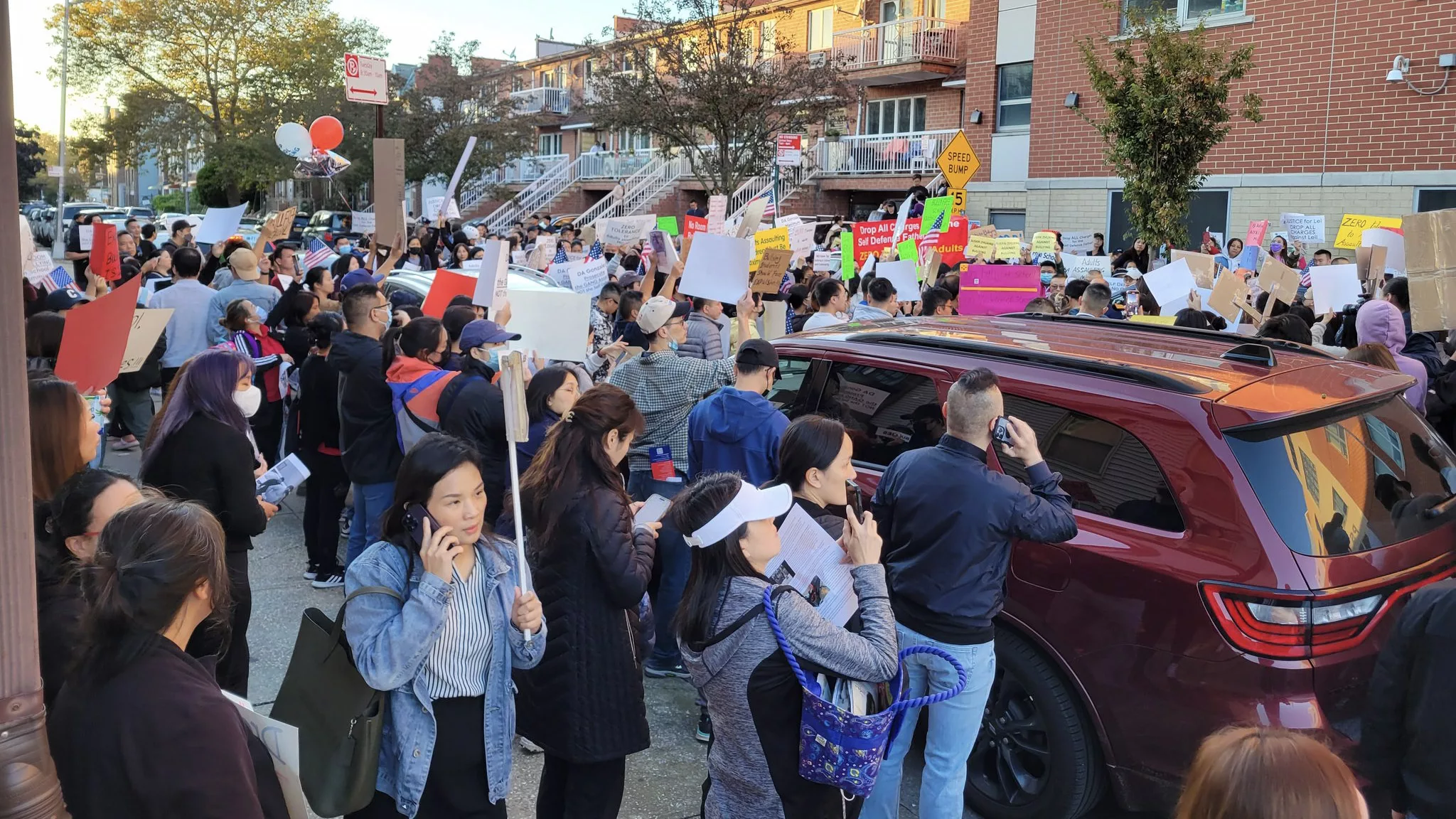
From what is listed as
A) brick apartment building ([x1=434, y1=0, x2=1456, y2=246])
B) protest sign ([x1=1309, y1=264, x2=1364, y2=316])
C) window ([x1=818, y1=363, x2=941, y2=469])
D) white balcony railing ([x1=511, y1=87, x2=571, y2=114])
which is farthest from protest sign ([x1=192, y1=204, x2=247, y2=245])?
white balcony railing ([x1=511, y1=87, x2=571, y2=114])

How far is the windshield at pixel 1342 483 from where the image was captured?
11.2 feet

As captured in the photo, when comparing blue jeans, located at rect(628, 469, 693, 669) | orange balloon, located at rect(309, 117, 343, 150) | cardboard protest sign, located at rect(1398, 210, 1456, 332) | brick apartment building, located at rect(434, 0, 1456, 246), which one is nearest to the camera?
cardboard protest sign, located at rect(1398, 210, 1456, 332)

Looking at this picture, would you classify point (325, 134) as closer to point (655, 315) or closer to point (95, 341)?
point (655, 315)

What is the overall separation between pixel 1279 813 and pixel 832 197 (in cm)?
2948

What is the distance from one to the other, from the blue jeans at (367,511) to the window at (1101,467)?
3544 mm

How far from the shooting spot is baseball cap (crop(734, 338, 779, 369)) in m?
4.89

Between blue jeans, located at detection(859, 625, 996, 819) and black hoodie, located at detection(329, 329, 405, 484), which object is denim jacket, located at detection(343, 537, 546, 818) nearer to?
blue jeans, located at detection(859, 625, 996, 819)

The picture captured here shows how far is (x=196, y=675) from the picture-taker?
2.18 m

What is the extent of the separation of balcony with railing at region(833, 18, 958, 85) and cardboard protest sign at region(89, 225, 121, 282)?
20.5 metres

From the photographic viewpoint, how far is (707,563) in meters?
2.88

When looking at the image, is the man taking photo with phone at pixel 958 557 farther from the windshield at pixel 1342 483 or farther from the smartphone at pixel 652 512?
Answer: the smartphone at pixel 652 512

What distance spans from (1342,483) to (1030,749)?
4.61ft

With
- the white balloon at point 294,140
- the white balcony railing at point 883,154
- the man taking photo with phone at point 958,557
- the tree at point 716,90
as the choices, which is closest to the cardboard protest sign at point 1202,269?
the man taking photo with phone at point 958,557

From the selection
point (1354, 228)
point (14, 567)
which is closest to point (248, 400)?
point (14, 567)
